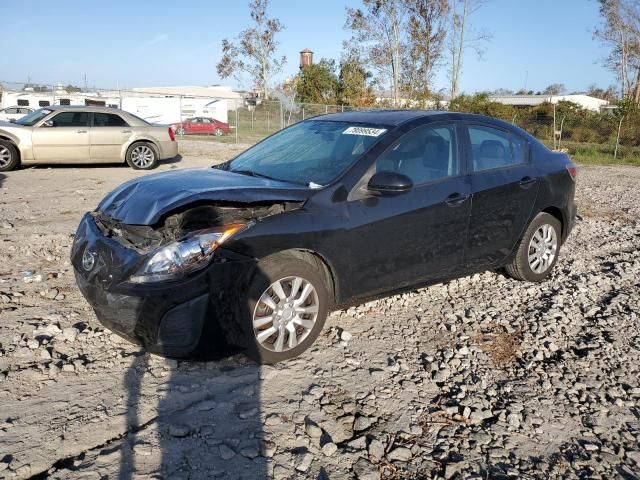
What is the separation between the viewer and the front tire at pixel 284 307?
338cm

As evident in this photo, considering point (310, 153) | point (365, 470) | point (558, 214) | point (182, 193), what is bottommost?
point (365, 470)

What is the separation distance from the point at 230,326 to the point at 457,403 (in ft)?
4.72

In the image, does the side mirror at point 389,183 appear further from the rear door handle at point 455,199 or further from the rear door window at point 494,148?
the rear door window at point 494,148

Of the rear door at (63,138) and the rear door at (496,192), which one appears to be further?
the rear door at (63,138)

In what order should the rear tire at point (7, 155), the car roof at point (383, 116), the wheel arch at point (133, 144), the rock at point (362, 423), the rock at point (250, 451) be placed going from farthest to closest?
the wheel arch at point (133, 144) → the rear tire at point (7, 155) → the car roof at point (383, 116) → the rock at point (362, 423) → the rock at point (250, 451)

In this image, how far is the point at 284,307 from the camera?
3.52 meters

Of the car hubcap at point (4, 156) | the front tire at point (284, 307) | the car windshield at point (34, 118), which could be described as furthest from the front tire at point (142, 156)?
the front tire at point (284, 307)

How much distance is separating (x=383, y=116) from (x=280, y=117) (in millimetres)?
23772

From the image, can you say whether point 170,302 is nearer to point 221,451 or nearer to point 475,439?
point 221,451

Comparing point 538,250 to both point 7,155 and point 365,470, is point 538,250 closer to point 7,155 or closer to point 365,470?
point 365,470

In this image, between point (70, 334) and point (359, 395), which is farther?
point (70, 334)

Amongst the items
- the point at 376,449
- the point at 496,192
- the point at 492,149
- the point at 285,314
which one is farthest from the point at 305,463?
the point at 492,149

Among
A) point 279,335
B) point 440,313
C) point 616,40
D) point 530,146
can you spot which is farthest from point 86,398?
point 616,40

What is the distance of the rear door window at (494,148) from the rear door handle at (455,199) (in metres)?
0.34
